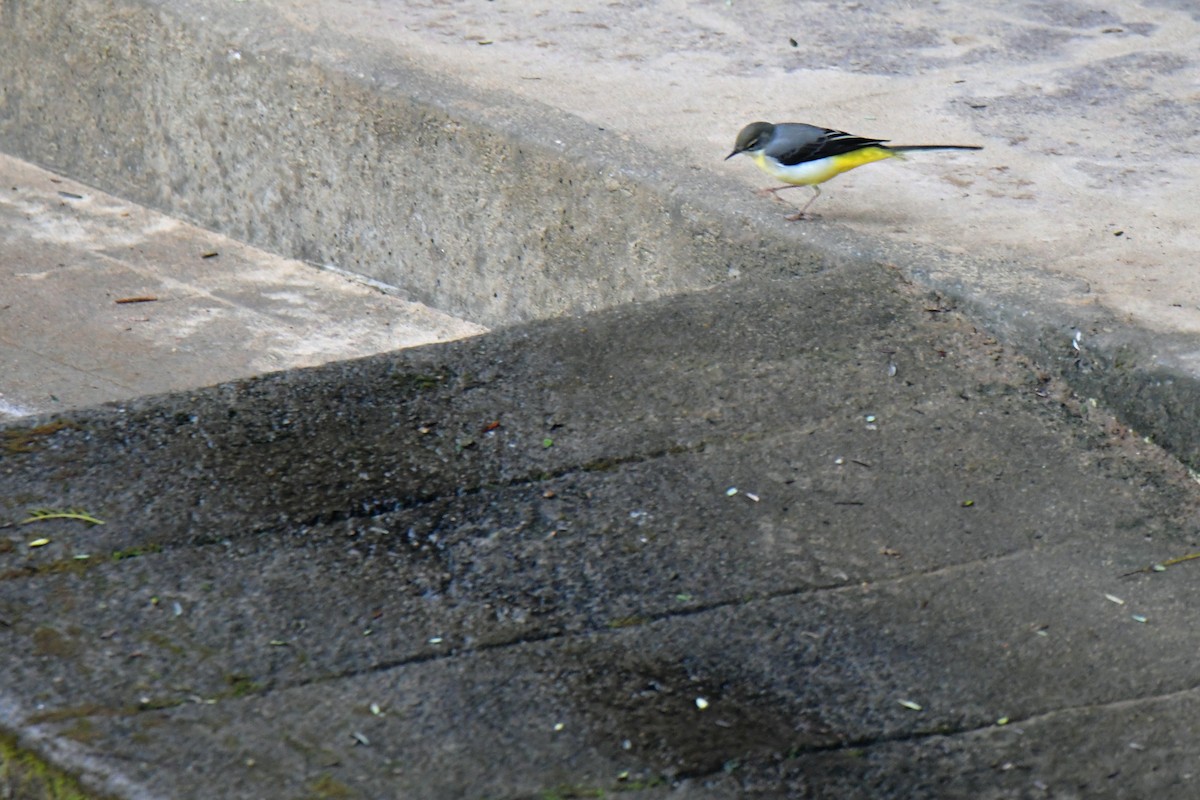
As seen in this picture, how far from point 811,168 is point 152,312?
2405 millimetres

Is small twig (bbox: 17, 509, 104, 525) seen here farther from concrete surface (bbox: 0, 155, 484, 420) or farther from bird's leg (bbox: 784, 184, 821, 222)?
bird's leg (bbox: 784, 184, 821, 222)

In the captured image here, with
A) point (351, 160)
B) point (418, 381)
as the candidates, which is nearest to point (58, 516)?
point (418, 381)

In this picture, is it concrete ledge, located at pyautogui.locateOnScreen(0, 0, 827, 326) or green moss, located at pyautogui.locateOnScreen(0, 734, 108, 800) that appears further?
concrete ledge, located at pyautogui.locateOnScreen(0, 0, 827, 326)

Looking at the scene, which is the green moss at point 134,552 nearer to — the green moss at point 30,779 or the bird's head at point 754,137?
the green moss at point 30,779

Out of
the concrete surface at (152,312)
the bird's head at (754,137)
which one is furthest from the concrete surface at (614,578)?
the concrete surface at (152,312)

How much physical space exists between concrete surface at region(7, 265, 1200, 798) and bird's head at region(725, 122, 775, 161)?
0.88m

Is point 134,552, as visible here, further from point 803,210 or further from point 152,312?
point 152,312

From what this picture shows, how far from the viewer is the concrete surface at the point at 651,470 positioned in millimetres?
2166

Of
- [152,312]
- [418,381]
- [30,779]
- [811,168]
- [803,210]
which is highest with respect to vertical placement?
[811,168]

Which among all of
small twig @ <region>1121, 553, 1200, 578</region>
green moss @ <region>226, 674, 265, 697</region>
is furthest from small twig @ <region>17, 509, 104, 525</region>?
small twig @ <region>1121, 553, 1200, 578</region>

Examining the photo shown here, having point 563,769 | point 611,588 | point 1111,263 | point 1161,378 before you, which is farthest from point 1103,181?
point 563,769

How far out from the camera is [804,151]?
3963 mm

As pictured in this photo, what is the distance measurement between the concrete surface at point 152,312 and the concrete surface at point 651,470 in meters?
0.04

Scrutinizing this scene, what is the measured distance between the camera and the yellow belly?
13.0 ft
